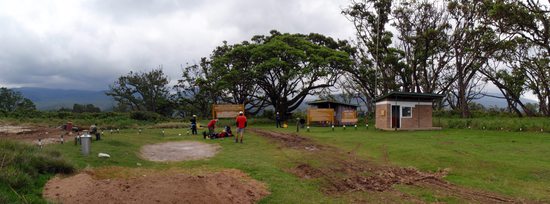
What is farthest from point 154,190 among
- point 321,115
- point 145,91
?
point 145,91

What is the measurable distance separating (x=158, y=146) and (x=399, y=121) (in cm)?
1612

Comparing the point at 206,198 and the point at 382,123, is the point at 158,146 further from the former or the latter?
the point at 382,123

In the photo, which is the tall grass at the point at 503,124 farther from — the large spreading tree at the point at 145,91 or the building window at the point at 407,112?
the large spreading tree at the point at 145,91

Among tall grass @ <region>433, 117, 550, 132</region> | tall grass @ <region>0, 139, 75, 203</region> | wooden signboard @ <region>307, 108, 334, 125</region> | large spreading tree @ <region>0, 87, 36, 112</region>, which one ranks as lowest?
tall grass @ <region>0, 139, 75, 203</region>

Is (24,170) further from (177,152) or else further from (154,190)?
(177,152)

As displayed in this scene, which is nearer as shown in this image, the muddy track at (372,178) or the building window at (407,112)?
the muddy track at (372,178)

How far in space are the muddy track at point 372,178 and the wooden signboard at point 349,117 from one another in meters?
18.7

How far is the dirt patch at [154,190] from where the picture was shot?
654cm

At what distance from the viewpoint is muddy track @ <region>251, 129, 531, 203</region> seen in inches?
315

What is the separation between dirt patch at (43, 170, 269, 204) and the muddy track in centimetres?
199

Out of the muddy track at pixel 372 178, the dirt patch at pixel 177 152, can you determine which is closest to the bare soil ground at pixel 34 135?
the dirt patch at pixel 177 152

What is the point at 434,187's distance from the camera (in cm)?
863

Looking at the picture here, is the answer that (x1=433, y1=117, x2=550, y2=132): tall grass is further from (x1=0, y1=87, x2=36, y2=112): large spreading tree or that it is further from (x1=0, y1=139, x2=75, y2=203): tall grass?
(x1=0, y1=87, x2=36, y2=112): large spreading tree

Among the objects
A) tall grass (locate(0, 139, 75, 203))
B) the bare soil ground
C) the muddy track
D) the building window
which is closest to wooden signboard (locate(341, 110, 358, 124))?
the building window
